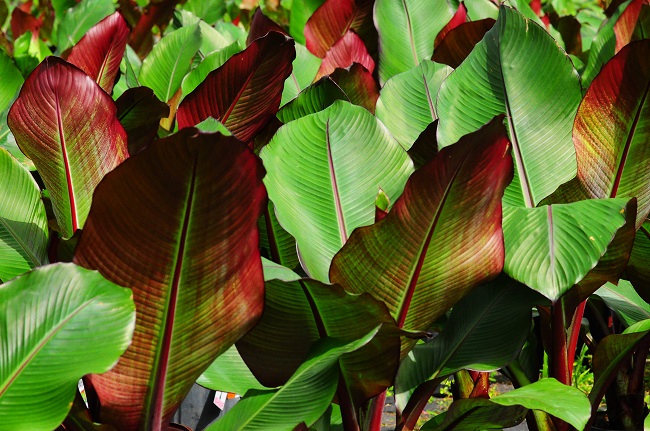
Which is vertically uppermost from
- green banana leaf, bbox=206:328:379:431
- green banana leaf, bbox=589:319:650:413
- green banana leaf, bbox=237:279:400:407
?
green banana leaf, bbox=237:279:400:407

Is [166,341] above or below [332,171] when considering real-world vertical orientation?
below

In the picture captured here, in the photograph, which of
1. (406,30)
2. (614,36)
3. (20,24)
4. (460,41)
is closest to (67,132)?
(460,41)

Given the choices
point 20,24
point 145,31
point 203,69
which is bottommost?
point 203,69

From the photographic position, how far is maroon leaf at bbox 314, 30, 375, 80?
6.55 feet

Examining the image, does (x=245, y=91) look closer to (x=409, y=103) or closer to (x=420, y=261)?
(x=409, y=103)

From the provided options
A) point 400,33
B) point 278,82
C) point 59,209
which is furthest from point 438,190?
point 400,33

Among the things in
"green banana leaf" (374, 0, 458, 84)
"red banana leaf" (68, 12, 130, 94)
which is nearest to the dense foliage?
"red banana leaf" (68, 12, 130, 94)

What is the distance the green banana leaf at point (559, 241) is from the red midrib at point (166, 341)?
Result: 496mm

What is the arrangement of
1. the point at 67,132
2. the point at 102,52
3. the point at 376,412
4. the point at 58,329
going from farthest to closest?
the point at 102,52, the point at 376,412, the point at 67,132, the point at 58,329

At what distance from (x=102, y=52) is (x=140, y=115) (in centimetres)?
30

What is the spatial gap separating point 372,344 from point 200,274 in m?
0.29

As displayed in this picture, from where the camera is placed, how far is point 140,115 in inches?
67.0

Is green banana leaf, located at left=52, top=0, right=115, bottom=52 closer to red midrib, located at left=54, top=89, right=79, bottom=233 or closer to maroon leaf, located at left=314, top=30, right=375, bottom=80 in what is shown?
maroon leaf, located at left=314, top=30, right=375, bottom=80

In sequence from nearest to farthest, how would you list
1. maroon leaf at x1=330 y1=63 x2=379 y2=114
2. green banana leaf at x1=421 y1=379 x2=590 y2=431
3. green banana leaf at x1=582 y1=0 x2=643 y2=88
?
green banana leaf at x1=421 y1=379 x2=590 y2=431 < maroon leaf at x1=330 y1=63 x2=379 y2=114 < green banana leaf at x1=582 y1=0 x2=643 y2=88
